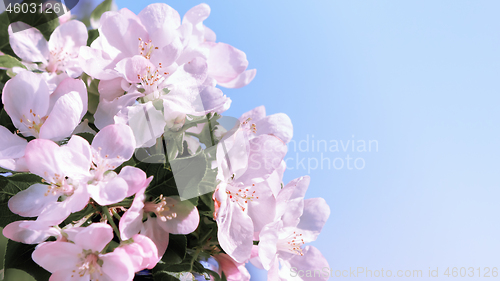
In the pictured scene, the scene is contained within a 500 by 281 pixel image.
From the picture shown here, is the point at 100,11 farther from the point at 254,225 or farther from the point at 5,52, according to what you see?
the point at 254,225

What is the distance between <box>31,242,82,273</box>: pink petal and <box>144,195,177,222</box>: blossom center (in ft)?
0.27

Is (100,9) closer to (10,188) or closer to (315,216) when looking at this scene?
(10,188)

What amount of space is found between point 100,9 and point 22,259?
40 cm

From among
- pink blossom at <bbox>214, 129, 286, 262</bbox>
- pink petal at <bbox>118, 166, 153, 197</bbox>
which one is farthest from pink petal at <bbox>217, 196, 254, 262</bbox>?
pink petal at <bbox>118, 166, 153, 197</bbox>

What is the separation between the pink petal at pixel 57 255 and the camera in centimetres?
36

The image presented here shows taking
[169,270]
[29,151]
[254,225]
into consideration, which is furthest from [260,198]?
[29,151]

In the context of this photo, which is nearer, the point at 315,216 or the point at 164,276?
the point at 164,276

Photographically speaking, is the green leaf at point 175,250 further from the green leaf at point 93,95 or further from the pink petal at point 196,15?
the pink petal at point 196,15

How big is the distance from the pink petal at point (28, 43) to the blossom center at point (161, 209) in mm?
261

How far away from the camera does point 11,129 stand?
18.2 inches

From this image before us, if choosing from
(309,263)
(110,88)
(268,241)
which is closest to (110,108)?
(110,88)

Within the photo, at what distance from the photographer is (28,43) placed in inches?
20.5

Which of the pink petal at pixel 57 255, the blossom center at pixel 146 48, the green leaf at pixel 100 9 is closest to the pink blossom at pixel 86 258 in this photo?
the pink petal at pixel 57 255

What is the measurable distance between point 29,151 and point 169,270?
0.21 m
